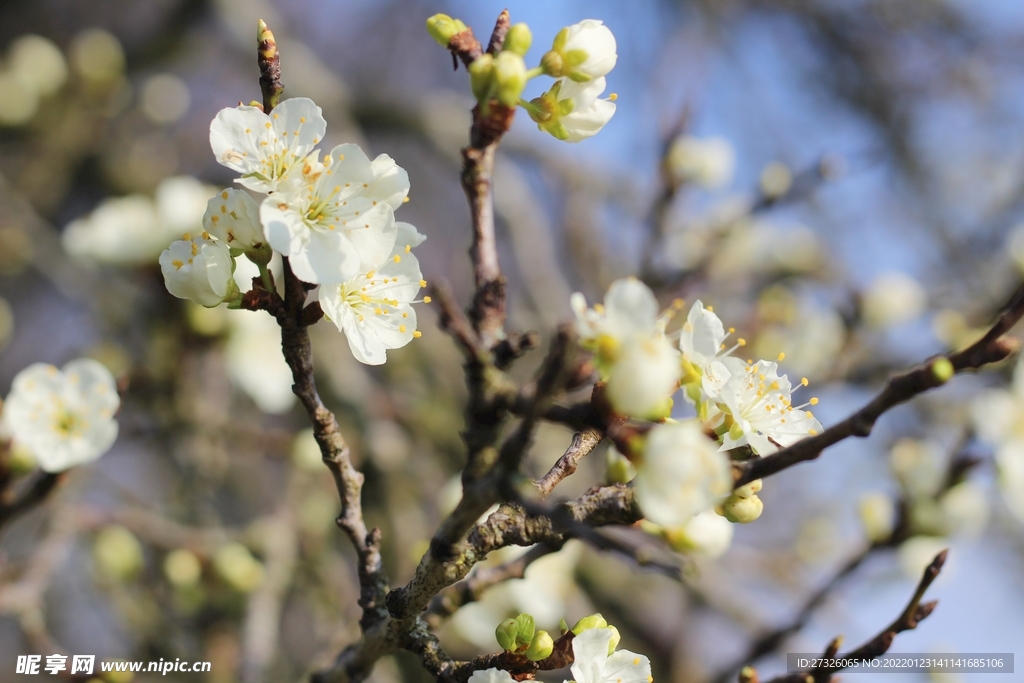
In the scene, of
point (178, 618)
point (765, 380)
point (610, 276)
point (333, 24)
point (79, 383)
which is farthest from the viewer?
point (333, 24)

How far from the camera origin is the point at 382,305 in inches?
43.4

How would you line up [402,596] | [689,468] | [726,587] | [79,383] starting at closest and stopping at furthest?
[689,468], [402,596], [79,383], [726,587]

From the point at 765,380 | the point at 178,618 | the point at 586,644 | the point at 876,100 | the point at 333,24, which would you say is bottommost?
the point at 586,644

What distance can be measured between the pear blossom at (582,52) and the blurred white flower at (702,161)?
1685 millimetres

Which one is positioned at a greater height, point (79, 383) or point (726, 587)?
point (79, 383)

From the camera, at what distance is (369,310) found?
1.10 metres

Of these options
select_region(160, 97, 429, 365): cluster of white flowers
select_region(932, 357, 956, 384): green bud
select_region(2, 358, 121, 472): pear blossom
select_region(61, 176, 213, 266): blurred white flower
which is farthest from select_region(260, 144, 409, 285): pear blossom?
select_region(61, 176, 213, 266): blurred white flower

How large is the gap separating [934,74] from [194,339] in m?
4.85

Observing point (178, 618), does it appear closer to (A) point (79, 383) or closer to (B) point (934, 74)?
(A) point (79, 383)

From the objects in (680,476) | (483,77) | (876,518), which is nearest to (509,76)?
(483,77)

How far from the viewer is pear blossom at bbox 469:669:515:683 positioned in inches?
36.0

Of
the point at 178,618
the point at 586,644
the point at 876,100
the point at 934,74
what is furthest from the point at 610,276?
the point at 934,74

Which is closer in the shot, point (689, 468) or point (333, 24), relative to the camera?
point (689, 468)

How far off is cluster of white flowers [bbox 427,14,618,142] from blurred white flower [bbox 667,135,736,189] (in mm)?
1644
